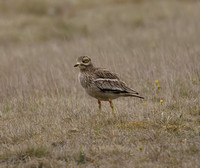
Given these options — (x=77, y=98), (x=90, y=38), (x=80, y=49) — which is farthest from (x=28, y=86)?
(x=90, y=38)

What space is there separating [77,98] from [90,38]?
29.2ft

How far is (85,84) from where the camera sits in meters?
6.93

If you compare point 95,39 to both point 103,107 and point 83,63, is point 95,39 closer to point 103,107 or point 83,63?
point 103,107

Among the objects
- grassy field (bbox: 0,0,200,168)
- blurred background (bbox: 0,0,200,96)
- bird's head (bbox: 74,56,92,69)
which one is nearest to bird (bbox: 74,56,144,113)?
→ bird's head (bbox: 74,56,92,69)

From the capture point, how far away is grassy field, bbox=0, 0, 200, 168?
5361 mm

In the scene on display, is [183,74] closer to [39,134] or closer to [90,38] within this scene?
[39,134]

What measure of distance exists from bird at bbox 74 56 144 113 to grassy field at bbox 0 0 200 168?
0.34 m

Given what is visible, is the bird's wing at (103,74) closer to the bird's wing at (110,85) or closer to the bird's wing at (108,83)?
the bird's wing at (108,83)

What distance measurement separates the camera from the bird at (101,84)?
6.78 meters

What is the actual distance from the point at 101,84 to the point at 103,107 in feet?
3.31

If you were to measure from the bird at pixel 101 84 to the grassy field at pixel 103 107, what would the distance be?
1.11 ft

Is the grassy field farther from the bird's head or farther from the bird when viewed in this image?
the bird's head

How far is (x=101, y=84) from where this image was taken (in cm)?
677

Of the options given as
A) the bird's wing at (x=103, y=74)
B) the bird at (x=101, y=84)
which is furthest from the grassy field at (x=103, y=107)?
the bird's wing at (x=103, y=74)
